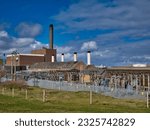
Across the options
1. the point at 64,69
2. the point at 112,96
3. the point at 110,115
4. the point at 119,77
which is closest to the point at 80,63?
the point at 64,69

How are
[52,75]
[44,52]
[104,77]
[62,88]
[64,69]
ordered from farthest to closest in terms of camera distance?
[44,52], [64,69], [52,75], [104,77], [62,88]

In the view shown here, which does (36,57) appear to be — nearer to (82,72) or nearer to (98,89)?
(82,72)

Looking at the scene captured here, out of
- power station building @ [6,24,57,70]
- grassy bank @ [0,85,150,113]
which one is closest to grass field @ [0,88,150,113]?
grassy bank @ [0,85,150,113]

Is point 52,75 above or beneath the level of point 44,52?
beneath

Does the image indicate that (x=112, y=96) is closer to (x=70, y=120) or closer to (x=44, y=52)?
(x=70, y=120)

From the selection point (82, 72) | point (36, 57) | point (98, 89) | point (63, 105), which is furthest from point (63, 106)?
point (36, 57)

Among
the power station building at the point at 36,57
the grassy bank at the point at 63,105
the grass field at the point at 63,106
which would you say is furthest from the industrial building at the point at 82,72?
the grass field at the point at 63,106

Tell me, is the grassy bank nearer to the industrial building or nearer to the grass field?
the grass field

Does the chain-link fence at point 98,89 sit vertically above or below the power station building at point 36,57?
below

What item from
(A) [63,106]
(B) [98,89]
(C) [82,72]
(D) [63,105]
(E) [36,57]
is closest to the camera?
(A) [63,106]

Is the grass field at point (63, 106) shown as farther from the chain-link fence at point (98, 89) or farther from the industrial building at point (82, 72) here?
the industrial building at point (82, 72)

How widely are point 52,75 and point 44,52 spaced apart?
129 feet

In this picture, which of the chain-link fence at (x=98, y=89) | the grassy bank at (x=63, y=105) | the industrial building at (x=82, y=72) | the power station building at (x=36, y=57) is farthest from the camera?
the power station building at (x=36, y=57)

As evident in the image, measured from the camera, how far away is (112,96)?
3991cm
